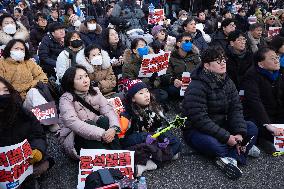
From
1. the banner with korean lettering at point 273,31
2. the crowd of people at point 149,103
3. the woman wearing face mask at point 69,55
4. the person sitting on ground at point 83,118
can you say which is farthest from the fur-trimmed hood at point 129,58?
the banner with korean lettering at point 273,31

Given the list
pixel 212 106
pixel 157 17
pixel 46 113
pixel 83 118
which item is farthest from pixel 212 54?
pixel 157 17

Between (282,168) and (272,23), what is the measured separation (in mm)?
6884

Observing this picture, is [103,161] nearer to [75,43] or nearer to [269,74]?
[269,74]

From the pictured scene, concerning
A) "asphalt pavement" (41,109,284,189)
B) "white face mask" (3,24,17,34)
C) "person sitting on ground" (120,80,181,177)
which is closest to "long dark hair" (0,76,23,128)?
"asphalt pavement" (41,109,284,189)

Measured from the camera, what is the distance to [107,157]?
4074 mm

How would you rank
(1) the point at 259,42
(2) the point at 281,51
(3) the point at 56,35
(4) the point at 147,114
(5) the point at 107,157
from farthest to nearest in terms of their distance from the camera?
(1) the point at 259,42
(3) the point at 56,35
(2) the point at 281,51
(4) the point at 147,114
(5) the point at 107,157

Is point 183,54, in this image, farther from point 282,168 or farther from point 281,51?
point 282,168

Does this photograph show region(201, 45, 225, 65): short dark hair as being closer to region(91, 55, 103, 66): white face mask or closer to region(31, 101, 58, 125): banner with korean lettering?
region(91, 55, 103, 66): white face mask

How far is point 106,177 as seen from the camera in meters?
3.49

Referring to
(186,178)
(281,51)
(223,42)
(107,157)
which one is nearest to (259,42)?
(223,42)

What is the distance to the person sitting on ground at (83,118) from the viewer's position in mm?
4223

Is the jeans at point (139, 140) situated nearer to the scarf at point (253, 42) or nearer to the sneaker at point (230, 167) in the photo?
the sneaker at point (230, 167)

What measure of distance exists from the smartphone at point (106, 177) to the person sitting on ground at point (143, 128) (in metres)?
0.87

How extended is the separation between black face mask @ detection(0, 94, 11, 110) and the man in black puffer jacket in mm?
2178
